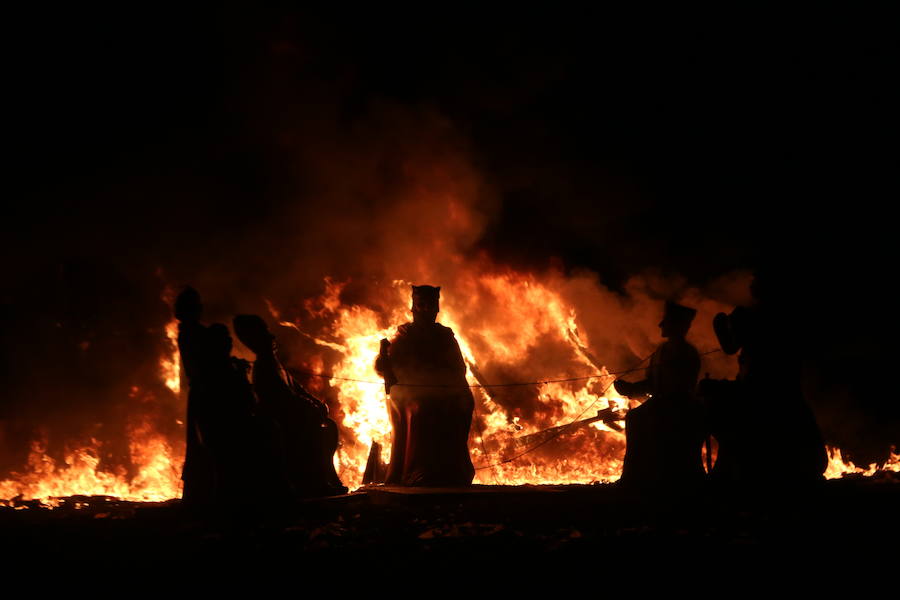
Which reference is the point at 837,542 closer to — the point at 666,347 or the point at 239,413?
the point at 666,347

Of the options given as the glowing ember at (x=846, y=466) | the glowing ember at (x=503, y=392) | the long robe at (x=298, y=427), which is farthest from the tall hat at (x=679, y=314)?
the long robe at (x=298, y=427)

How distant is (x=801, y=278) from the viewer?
76.9 feet

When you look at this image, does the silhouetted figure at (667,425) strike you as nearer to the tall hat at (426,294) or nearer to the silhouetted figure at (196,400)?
the tall hat at (426,294)

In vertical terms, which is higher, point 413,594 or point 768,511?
point 768,511

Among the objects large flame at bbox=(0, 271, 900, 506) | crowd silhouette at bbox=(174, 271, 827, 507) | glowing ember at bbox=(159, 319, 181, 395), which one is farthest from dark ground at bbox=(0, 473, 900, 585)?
glowing ember at bbox=(159, 319, 181, 395)

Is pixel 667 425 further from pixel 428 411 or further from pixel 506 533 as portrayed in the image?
pixel 506 533

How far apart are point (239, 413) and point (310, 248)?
14.1 meters

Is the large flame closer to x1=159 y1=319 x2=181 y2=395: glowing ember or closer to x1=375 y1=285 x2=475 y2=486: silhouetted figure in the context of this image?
x1=159 y1=319 x2=181 y2=395: glowing ember

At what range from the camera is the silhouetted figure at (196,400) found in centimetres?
1023

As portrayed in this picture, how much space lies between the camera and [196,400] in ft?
33.8

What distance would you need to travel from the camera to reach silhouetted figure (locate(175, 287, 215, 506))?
10.2m

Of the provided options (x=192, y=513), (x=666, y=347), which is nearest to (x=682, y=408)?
(x=666, y=347)

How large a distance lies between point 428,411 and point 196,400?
5461 millimetres

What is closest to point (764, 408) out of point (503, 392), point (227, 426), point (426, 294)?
point (426, 294)
